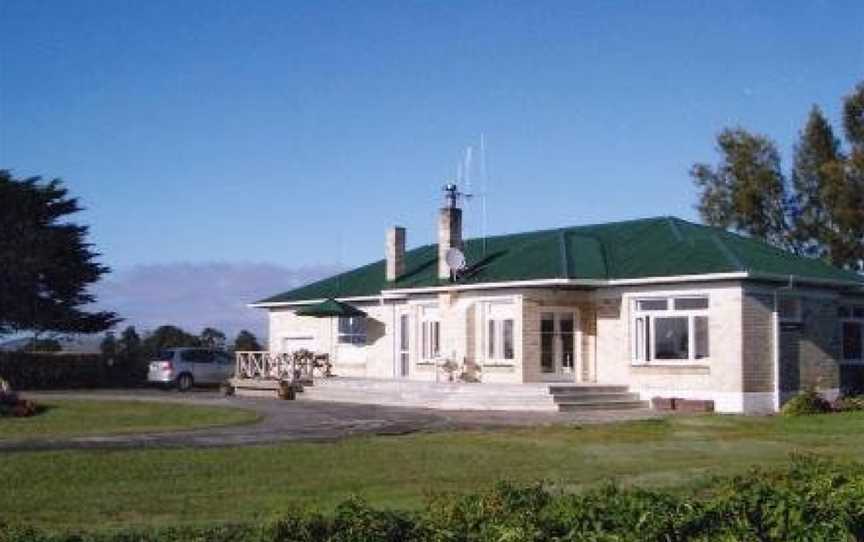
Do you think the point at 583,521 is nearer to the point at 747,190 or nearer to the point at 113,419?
the point at 113,419

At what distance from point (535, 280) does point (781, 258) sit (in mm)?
6728

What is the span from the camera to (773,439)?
66.0ft

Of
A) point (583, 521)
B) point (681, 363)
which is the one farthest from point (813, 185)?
point (583, 521)

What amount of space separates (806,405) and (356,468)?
14628mm

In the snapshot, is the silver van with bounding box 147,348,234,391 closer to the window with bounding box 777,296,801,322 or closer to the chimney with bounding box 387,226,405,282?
the chimney with bounding box 387,226,405,282

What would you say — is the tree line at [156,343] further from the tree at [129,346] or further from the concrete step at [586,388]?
the concrete step at [586,388]

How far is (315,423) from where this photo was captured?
23516mm

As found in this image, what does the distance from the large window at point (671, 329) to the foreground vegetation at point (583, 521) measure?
1998 cm

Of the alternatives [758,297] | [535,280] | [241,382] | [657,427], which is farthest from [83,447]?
[241,382]

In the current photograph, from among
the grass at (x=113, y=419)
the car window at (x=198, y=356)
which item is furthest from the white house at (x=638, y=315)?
the car window at (x=198, y=356)

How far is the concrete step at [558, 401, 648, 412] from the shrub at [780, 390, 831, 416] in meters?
3.64

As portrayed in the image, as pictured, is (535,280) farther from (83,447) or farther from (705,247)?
(83,447)

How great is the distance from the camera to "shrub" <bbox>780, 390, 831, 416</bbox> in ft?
86.1

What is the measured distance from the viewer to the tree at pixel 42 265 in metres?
47.8
